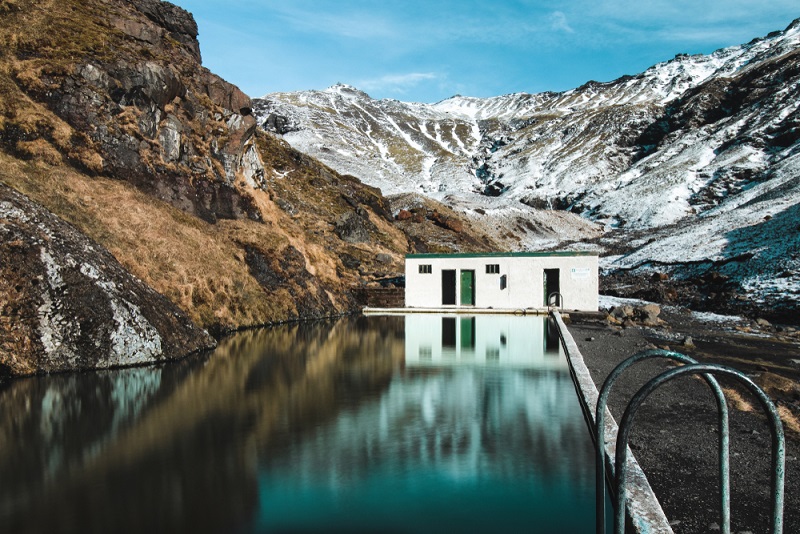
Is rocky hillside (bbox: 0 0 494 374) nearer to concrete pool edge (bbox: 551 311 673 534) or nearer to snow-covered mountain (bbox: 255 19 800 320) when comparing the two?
concrete pool edge (bbox: 551 311 673 534)

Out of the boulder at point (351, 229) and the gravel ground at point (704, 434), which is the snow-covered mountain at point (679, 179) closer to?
the gravel ground at point (704, 434)

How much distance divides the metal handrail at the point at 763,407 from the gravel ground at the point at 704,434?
1683 millimetres

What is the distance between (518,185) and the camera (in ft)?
555

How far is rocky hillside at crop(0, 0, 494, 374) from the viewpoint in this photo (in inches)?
612

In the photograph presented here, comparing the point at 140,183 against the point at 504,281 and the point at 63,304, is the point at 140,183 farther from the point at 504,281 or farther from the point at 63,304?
the point at 504,281

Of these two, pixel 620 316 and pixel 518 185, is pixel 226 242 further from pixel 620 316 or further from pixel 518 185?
pixel 518 185

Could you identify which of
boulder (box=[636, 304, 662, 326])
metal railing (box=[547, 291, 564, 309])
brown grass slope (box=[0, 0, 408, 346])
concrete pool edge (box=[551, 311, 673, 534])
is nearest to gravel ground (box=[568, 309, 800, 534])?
concrete pool edge (box=[551, 311, 673, 534])

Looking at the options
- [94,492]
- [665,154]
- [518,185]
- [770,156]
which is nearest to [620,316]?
[94,492]

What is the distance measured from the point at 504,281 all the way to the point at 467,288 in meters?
2.29

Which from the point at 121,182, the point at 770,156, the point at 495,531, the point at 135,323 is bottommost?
the point at 495,531

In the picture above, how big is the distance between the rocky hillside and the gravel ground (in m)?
12.3

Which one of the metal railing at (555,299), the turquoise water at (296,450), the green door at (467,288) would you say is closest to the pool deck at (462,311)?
the green door at (467,288)

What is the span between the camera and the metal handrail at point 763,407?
14.2 ft

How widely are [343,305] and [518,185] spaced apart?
14353 cm
